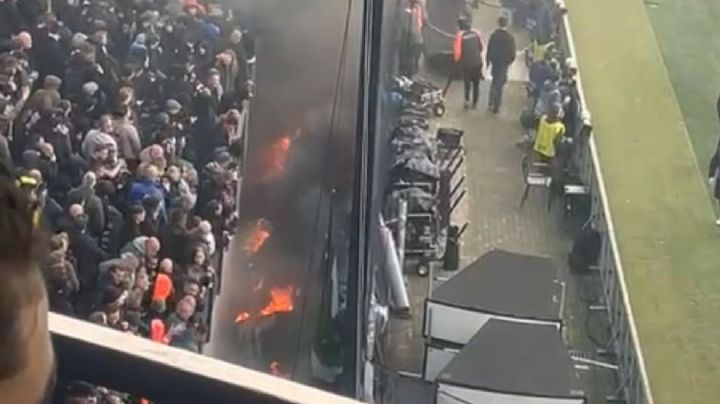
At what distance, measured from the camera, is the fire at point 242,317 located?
6.77 metres

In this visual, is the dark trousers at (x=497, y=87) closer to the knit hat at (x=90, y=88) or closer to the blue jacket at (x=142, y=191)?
the knit hat at (x=90, y=88)

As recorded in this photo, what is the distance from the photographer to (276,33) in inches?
389

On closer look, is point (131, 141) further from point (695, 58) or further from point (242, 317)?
point (695, 58)

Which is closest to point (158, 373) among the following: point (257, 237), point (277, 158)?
point (257, 237)

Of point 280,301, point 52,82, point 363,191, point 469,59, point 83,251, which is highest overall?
point 52,82

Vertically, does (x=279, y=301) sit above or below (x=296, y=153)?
below

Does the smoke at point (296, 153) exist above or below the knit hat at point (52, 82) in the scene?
below

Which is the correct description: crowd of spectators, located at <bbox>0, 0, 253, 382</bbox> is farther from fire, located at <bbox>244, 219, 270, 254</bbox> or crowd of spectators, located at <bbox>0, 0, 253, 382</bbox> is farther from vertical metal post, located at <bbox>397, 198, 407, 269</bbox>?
vertical metal post, located at <bbox>397, 198, 407, 269</bbox>

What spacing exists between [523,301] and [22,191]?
6887 mm

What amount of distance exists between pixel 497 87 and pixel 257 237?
4.78 metres

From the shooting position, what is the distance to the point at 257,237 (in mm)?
7656

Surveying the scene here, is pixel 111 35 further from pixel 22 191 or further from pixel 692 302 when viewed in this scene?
pixel 22 191

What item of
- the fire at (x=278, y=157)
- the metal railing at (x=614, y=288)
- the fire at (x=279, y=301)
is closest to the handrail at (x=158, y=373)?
the fire at (x=279, y=301)

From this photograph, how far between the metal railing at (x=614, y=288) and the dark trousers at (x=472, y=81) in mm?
1004
